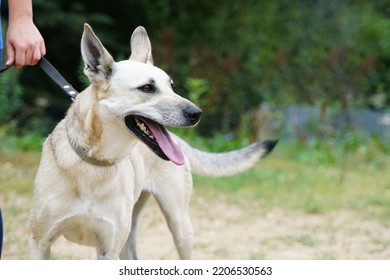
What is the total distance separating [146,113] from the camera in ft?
11.5

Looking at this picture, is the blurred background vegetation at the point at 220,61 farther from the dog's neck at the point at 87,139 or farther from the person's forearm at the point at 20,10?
the person's forearm at the point at 20,10

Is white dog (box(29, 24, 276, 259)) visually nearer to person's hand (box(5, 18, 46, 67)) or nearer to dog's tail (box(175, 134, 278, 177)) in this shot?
person's hand (box(5, 18, 46, 67))

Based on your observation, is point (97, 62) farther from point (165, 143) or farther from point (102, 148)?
point (165, 143)

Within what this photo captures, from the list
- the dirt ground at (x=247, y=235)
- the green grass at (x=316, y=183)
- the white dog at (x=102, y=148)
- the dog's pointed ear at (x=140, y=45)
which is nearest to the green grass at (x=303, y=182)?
the green grass at (x=316, y=183)

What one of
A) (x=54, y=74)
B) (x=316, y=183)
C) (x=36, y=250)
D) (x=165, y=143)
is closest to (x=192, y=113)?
(x=165, y=143)

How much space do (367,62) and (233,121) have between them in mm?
2527

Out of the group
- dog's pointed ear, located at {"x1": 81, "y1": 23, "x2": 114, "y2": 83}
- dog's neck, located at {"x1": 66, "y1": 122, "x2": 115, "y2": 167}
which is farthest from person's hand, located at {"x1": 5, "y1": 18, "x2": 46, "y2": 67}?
dog's neck, located at {"x1": 66, "y1": 122, "x2": 115, "y2": 167}

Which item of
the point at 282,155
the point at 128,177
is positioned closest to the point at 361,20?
the point at 282,155

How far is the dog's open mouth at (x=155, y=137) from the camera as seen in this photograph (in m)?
3.46

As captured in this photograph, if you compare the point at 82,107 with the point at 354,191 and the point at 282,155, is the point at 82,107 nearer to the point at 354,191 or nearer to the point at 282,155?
the point at 354,191

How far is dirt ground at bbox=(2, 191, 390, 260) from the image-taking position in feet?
18.2

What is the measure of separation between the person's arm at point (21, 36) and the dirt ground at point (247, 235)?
7.79 ft

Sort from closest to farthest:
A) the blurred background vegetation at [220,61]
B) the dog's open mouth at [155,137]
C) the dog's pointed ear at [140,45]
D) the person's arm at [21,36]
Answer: the person's arm at [21,36]
the dog's open mouth at [155,137]
the dog's pointed ear at [140,45]
the blurred background vegetation at [220,61]

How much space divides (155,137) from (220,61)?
9.46 m
